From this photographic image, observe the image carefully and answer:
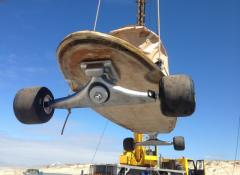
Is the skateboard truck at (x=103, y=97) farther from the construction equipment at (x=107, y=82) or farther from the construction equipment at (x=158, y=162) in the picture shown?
the construction equipment at (x=158, y=162)

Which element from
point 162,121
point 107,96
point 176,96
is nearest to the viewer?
point 176,96

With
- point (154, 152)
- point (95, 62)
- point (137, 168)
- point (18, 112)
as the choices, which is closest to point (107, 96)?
point (95, 62)

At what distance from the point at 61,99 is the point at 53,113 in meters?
0.41

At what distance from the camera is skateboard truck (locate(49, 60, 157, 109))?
5.70 metres

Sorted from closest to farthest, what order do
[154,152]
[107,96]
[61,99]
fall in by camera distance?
[107,96] < [61,99] < [154,152]

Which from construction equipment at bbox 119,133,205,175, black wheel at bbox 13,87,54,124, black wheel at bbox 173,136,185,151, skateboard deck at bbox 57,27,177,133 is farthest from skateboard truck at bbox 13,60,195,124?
construction equipment at bbox 119,133,205,175

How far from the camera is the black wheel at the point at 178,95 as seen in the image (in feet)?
17.2

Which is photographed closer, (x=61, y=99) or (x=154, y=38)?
(x=61, y=99)

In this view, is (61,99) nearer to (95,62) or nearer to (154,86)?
(95,62)

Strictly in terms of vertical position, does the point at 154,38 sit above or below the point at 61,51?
above

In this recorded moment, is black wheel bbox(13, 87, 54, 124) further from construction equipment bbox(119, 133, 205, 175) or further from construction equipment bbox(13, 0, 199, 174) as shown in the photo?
construction equipment bbox(119, 133, 205, 175)

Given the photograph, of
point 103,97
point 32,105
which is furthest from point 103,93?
point 32,105

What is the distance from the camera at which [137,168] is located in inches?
733

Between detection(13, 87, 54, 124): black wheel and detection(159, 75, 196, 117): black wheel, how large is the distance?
1.96m
